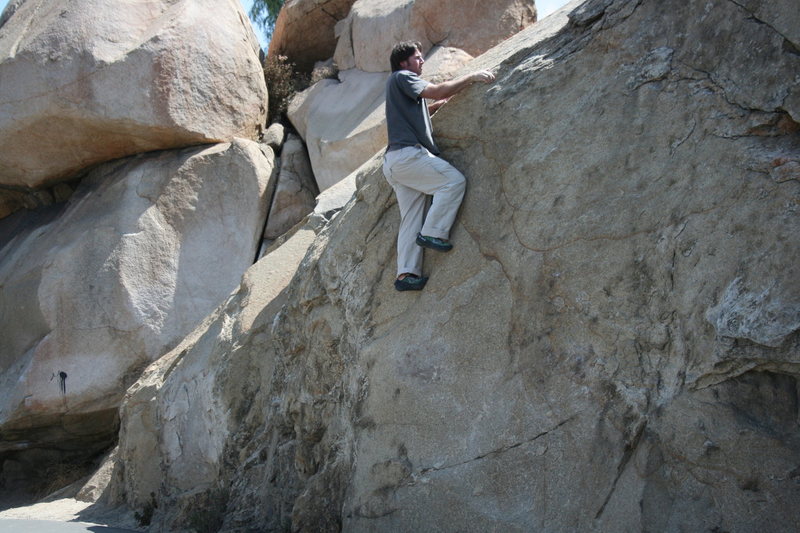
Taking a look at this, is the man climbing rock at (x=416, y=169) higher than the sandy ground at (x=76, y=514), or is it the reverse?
the man climbing rock at (x=416, y=169)

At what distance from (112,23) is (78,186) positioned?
231cm

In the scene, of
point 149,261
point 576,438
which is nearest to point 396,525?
point 576,438

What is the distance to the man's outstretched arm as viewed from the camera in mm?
5184

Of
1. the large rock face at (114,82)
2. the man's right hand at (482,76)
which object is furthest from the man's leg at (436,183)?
the large rock face at (114,82)

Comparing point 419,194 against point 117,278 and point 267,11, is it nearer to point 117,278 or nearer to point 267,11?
point 117,278

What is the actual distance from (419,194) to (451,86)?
72 cm

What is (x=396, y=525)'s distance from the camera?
4.84m

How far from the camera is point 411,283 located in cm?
525

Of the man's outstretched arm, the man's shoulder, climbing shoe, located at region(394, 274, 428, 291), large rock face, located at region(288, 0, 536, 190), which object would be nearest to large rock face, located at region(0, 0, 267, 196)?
large rock face, located at region(288, 0, 536, 190)

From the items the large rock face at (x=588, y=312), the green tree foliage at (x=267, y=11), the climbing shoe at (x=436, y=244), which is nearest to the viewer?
the large rock face at (x=588, y=312)

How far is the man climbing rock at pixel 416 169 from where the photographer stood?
5.18 metres

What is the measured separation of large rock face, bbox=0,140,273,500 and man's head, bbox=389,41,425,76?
5758 millimetres

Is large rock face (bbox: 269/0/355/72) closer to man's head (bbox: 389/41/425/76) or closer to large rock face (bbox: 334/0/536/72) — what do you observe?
large rock face (bbox: 334/0/536/72)

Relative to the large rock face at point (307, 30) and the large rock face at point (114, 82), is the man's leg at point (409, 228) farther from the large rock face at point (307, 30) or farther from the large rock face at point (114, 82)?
the large rock face at point (307, 30)
